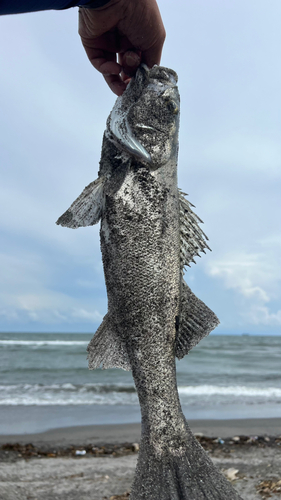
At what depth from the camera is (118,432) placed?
8.52 m

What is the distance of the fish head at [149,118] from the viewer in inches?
117

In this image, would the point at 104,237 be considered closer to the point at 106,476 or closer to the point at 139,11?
the point at 139,11

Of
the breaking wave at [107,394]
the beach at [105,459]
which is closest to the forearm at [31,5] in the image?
the beach at [105,459]

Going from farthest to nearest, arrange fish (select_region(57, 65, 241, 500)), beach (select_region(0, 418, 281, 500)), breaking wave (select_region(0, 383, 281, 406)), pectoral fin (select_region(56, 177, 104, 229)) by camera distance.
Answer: breaking wave (select_region(0, 383, 281, 406)) < beach (select_region(0, 418, 281, 500)) < pectoral fin (select_region(56, 177, 104, 229)) < fish (select_region(57, 65, 241, 500))

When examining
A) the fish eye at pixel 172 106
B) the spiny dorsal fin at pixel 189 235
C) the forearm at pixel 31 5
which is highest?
the forearm at pixel 31 5

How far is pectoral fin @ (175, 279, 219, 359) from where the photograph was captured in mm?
3131

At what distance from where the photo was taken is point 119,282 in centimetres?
284

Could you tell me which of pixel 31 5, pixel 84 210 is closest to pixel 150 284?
pixel 84 210

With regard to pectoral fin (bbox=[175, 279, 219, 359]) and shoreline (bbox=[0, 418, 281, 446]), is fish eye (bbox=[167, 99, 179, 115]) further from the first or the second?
shoreline (bbox=[0, 418, 281, 446])

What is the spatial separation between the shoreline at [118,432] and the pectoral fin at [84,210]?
633 centimetres

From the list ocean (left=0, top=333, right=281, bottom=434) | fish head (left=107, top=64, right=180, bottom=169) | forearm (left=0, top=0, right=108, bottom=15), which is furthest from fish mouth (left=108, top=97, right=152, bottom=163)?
ocean (left=0, top=333, right=281, bottom=434)

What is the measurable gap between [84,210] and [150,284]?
0.71 m

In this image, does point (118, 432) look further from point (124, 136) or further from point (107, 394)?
point (124, 136)

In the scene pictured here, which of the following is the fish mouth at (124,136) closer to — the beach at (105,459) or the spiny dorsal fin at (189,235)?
the spiny dorsal fin at (189,235)
